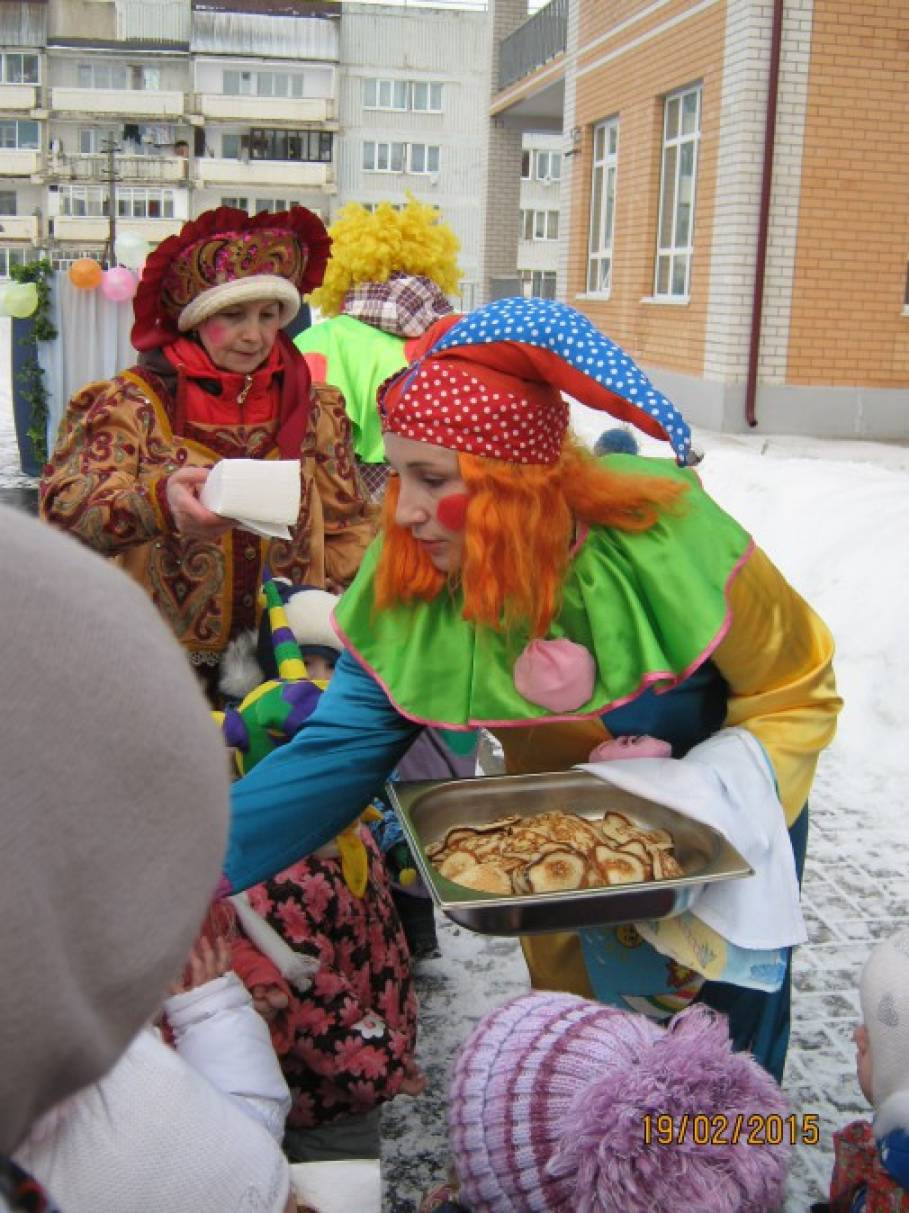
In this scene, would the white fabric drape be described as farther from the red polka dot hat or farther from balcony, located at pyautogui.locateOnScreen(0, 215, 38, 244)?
balcony, located at pyautogui.locateOnScreen(0, 215, 38, 244)

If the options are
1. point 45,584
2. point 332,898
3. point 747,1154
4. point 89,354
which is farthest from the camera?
point 89,354

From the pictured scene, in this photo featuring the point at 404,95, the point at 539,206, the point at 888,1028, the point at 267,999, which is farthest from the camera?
the point at 404,95

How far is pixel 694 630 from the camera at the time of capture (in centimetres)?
196

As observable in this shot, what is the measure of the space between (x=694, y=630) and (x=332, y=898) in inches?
38.0

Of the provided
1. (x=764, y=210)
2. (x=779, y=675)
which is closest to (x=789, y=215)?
(x=764, y=210)

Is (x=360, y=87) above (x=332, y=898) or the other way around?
above

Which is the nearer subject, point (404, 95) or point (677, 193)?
point (677, 193)

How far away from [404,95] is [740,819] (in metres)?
53.9

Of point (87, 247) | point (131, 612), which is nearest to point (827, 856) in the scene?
point (131, 612)

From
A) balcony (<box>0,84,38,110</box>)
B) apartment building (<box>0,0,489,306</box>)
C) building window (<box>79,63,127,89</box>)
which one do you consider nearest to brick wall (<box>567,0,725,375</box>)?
apartment building (<box>0,0,489,306</box>)

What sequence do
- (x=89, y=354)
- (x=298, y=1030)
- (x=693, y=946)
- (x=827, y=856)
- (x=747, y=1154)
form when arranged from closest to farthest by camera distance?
(x=747, y=1154), (x=693, y=946), (x=298, y=1030), (x=827, y=856), (x=89, y=354)

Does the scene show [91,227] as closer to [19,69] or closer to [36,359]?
[19,69]

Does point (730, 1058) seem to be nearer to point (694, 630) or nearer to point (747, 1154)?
point (747, 1154)

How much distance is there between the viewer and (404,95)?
2018 inches
